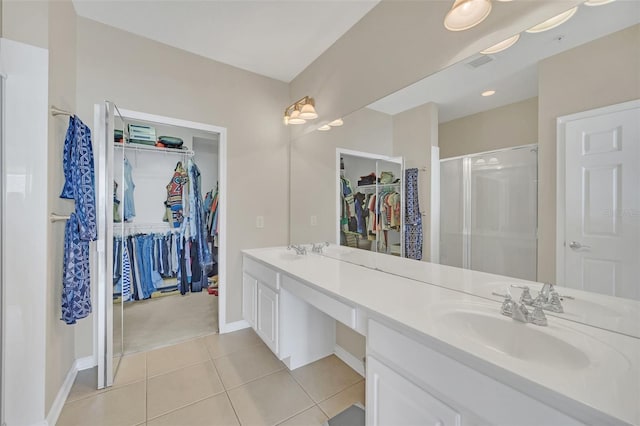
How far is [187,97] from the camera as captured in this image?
8.09ft

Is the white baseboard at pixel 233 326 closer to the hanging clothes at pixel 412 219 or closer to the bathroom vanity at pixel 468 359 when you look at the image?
the bathroom vanity at pixel 468 359

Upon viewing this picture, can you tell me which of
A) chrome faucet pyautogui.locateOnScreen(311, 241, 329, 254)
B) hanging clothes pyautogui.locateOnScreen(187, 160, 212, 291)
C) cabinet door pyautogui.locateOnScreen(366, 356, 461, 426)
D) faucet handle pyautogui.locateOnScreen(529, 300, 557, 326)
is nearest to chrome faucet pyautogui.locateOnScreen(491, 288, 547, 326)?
faucet handle pyautogui.locateOnScreen(529, 300, 557, 326)

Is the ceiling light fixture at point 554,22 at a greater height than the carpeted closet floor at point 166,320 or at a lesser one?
greater

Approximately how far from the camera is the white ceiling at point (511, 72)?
0.96 meters

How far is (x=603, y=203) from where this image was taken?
0.94 m

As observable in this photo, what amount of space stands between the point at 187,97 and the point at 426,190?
2.27m

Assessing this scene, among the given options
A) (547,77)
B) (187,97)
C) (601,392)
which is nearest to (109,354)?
(187,97)

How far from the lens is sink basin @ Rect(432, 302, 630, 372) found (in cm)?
80

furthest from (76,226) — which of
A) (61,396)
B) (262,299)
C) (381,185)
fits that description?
(381,185)

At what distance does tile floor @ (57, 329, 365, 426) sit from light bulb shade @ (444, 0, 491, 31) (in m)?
2.22

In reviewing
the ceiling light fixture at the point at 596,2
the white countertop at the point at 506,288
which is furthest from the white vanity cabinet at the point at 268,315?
the ceiling light fixture at the point at 596,2

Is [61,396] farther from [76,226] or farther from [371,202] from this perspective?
[371,202]

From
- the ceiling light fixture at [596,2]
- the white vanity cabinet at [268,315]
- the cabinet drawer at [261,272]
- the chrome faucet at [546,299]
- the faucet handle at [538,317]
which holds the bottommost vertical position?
the white vanity cabinet at [268,315]

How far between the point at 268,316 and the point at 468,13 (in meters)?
2.26
